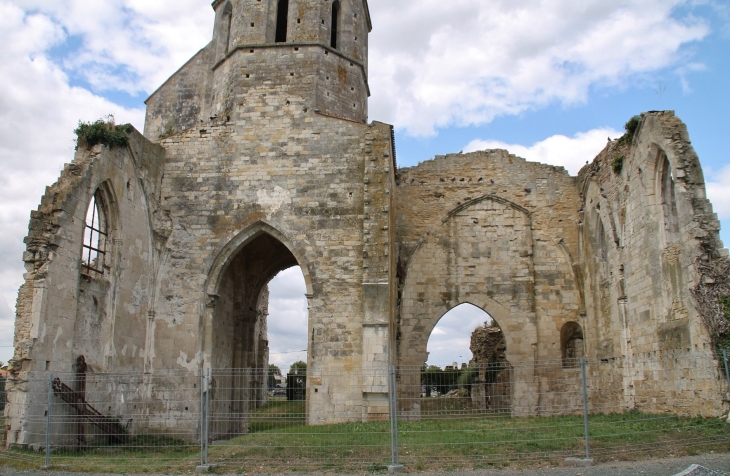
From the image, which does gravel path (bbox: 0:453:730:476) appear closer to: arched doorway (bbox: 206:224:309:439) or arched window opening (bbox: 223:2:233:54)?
arched doorway (bbox: 206:224:309:439)

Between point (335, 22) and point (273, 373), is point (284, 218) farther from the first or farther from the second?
point (335, 22)

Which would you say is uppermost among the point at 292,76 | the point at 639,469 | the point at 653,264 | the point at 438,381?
the point at 292,76

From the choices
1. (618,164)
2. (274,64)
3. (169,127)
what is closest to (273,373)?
(274,64)

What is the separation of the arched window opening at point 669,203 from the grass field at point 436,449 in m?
3.33

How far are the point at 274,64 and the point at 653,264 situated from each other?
32.1ft

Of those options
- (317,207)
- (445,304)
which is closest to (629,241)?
(445,304)

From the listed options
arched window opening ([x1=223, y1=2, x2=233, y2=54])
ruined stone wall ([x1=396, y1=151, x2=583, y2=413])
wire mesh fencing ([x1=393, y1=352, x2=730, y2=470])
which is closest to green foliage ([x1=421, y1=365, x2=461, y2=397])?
wire mesh fencing ([x1=393, y1=352, x2=730, y2=470])

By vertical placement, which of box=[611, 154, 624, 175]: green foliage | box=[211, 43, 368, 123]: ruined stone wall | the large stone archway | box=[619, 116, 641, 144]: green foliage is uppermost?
box=[211, 43, 368, 123]: ruined stone wall

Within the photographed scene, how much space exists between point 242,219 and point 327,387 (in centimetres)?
415

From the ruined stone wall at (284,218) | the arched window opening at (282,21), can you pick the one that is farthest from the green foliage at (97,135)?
the arched window opening at (282,21)

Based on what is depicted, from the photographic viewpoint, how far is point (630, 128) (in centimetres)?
1290

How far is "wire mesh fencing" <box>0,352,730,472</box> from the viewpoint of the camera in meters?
8.16

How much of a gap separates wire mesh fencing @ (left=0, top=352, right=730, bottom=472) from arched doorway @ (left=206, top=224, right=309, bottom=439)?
6.6 inches

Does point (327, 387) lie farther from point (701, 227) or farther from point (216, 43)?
point (216, 43)
